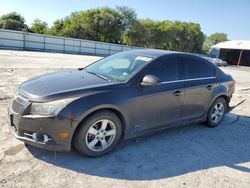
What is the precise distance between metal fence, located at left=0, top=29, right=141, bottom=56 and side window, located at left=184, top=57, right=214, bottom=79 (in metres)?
26.4

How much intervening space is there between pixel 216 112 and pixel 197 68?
46.6 inches

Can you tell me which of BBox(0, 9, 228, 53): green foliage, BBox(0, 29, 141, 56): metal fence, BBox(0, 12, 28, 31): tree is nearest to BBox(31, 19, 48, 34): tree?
BBox(0, 9, 228, 53): green foliage

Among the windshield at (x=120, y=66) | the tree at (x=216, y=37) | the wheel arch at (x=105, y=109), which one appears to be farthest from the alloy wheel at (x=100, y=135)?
the tree at (x=216, y=37)

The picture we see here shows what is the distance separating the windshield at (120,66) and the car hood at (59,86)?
0.85 ft

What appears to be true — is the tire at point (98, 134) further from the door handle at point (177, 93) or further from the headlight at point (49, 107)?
the door handle at point (177, 93)

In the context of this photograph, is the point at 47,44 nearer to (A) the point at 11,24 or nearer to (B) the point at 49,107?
(A) the point at 11,24

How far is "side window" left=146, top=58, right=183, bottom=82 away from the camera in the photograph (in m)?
4.64

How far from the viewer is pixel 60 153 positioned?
4020mm

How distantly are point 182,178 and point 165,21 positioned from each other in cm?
6857

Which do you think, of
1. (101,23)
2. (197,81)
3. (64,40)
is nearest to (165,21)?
(101,23)

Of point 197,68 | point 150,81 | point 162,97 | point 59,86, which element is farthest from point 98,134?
point 197,68

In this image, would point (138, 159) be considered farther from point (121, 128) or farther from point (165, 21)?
point (165, 21)

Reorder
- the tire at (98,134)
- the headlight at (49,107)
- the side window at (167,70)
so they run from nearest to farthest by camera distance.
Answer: the headlight at (49,107) < the tire at (98,134) < the side window at (167,70)

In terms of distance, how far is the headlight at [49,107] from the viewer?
3545 millimetres
